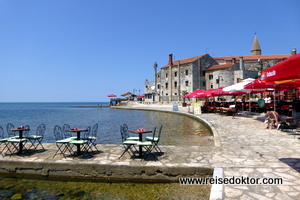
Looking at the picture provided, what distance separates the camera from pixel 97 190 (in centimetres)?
496

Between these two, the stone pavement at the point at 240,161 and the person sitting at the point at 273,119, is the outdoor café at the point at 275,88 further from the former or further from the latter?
the stone pavement at the point at 240,161

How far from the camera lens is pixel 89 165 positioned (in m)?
5.57

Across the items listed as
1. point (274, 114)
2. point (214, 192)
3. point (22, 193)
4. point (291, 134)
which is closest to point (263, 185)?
point (214, 192)

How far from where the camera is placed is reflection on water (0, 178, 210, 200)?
456 cm

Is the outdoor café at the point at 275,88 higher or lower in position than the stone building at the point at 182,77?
lower

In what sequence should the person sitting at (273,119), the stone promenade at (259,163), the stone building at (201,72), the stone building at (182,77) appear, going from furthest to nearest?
the stone building at (182,77), the stone building at (201,72), the person sitting at (273,119), the stone promenade at (259,163)

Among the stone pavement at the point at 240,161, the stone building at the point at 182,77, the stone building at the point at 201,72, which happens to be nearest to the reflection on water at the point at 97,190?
the stone pavement at the point at 240,161

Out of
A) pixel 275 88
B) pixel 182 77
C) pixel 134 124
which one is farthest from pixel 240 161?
pixel 182 77

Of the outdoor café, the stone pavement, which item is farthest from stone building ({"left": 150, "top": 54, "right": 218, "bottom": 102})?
the stone pavement

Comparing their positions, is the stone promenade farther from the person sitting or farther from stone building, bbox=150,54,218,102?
stone building, bbox=150,54,218,102

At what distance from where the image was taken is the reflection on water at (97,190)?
4.56m

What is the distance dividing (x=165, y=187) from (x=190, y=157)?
1354mm

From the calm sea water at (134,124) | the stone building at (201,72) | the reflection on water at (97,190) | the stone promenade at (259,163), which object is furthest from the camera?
the stone building at (201,72)

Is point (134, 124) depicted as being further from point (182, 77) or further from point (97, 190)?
point (182, 77)
